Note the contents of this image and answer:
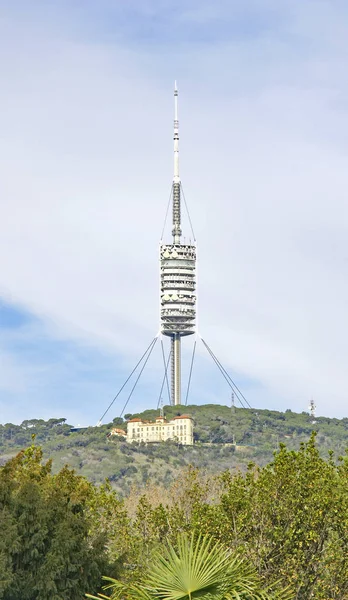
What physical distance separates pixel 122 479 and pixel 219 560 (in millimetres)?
171038

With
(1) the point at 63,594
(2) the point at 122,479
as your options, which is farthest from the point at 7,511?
(2) the point at 122,479

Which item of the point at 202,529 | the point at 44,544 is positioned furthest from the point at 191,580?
the point at 44,544

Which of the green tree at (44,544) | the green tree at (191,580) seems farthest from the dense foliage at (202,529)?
the green tree at (191,580)

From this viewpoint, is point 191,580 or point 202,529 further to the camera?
point 202,529

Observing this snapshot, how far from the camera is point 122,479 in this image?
188 m

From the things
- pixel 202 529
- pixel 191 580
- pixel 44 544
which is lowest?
pixel 191 580

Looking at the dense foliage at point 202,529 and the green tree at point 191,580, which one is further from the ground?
the dense foliage at point 202,529

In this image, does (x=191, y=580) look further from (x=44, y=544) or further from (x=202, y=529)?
(x=44, y=544)

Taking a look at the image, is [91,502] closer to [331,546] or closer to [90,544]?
[90,544]

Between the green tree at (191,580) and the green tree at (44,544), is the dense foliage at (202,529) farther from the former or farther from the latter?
the green tree at (191,580)

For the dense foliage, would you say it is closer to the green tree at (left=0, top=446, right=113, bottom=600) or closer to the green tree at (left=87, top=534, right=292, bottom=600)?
the green tree at (left=0, top=446, right=113, bottom=600)

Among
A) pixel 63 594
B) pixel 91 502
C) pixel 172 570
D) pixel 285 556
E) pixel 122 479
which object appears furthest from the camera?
pixel 122 479

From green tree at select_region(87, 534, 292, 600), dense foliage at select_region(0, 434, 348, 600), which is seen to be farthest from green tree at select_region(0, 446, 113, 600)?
green tree at select_region(87, 534, 292, 600)

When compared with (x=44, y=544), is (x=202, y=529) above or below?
above
